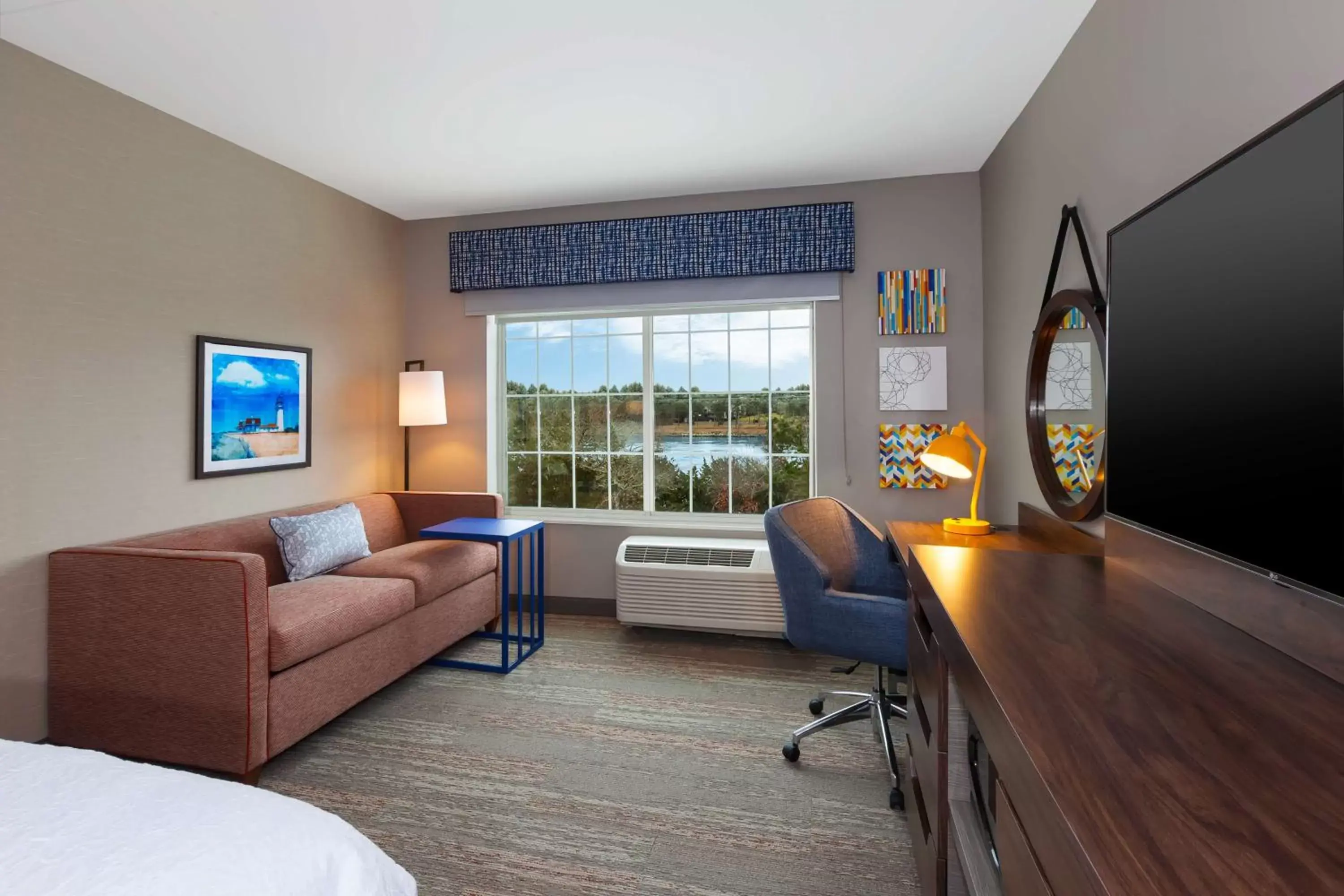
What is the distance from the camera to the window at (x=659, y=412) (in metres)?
3.89

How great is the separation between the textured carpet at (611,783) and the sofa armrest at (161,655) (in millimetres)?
298

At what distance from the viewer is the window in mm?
3887

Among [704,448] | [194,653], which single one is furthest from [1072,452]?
[194,653]

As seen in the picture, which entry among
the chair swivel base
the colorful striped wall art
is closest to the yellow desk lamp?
the colorful striped wall art

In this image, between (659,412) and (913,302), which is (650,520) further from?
(913,302)

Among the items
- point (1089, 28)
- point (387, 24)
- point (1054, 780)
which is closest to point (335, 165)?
point (387, 24)

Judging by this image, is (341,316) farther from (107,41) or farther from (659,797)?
(659,797)

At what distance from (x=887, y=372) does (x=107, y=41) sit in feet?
11.9

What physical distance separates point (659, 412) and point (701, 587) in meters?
1.16

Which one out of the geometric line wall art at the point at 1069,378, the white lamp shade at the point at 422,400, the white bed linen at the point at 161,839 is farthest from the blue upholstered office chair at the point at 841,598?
the white lamp shade at the point at 422,400

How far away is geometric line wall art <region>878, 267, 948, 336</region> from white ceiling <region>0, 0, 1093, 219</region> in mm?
562

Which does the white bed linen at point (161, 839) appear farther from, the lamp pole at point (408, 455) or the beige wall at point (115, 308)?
the lamp pole at point (408, 455)

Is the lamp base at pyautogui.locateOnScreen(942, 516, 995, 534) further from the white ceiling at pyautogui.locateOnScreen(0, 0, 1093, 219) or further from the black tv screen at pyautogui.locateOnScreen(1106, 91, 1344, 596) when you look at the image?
the white ceiling at pyautogui.locateOnScreen(0, 0, 1093, 219)

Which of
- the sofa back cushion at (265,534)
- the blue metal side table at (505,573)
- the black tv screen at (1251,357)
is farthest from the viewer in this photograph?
the blue metal side table at (505,573)
